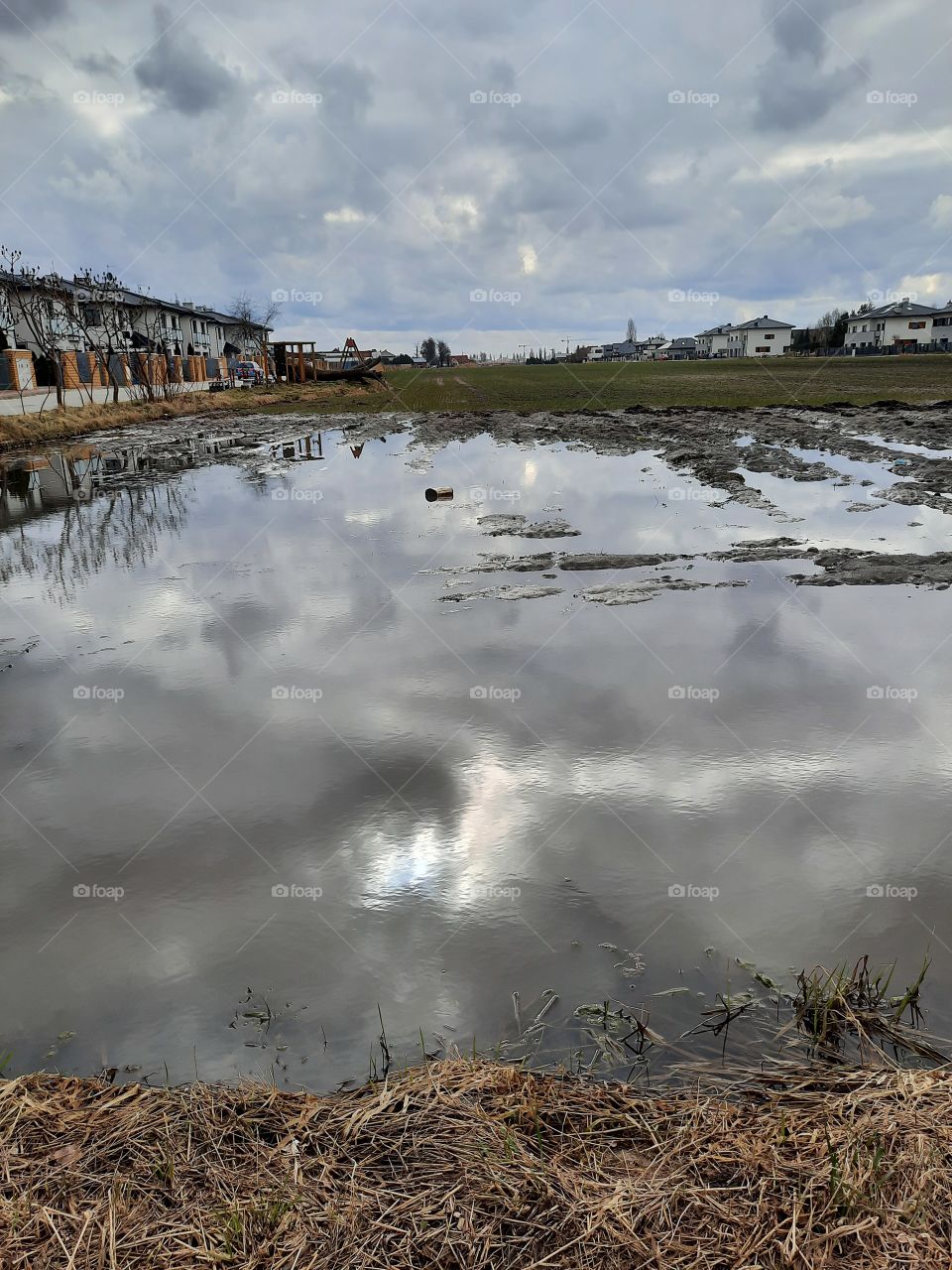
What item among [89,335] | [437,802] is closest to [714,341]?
[89,335]

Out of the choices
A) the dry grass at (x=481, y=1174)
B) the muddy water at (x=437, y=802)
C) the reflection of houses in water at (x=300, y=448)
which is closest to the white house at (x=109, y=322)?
the reflection of houses in water at (x=300, y=448)

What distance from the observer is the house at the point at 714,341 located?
152 m

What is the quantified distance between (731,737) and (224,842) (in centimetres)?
346

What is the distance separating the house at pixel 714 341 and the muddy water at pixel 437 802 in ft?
511

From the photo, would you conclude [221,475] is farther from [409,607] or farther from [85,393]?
[85,393]

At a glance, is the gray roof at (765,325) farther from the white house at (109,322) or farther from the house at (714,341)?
the white house at (109,322)

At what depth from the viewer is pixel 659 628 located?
813cm

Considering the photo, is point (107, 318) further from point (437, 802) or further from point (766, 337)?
point (766, 337)

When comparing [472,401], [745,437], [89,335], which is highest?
[89,335]

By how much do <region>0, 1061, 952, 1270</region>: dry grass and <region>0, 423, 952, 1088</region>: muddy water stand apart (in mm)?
390

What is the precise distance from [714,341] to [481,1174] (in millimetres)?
166542

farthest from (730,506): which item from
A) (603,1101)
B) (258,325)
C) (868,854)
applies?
(258,325)

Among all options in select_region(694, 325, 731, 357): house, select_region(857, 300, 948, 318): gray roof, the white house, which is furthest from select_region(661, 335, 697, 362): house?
the white house

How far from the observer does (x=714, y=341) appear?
153375mm
